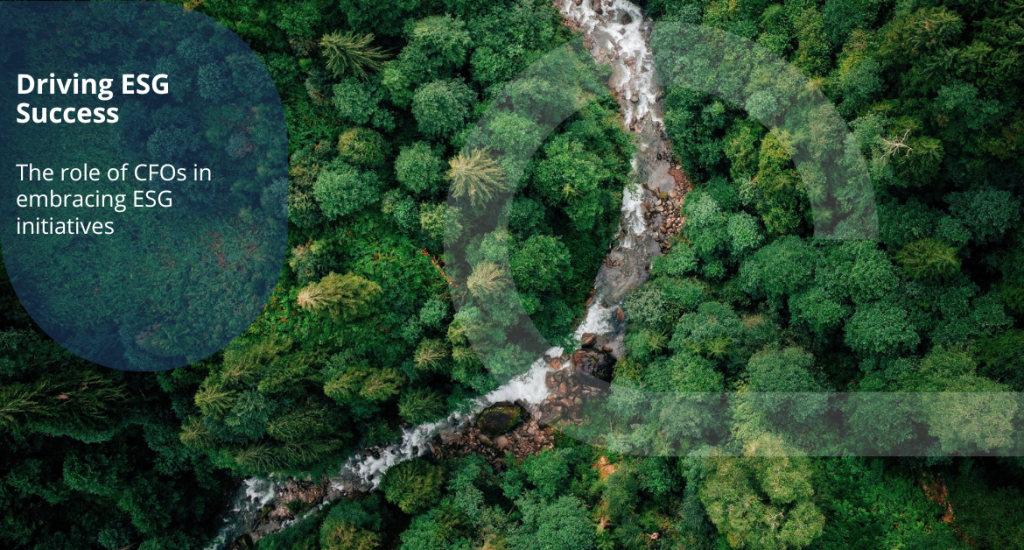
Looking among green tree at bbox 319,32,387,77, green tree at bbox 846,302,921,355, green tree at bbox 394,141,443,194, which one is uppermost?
green tree at bbox 319,32,387,77

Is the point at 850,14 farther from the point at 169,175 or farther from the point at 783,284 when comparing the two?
the point at 169,175

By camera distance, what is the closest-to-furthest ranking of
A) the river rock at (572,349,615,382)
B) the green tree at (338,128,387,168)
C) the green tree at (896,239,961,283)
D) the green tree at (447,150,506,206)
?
1. the green tree at (896,239,961,283)
2. the green tree at (447,150,506,206)
3. the green tree at (338,128,387,168)
4. the river rock at (572,349,615,382)

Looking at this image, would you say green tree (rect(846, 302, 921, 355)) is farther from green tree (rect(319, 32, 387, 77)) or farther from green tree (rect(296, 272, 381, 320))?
green tree (rect(319, 32, 387, 77))

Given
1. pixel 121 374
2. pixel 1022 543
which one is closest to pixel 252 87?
pixel 121 374
